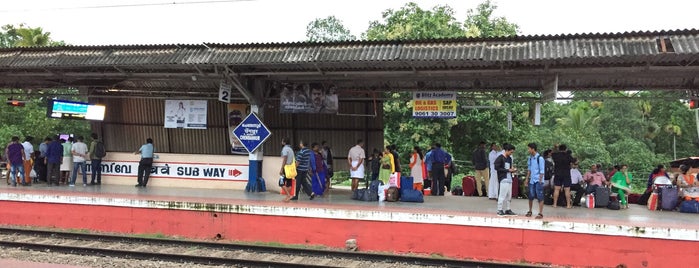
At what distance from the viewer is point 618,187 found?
11953 millimetres

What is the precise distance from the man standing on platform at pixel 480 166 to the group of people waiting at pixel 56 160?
32.4ft

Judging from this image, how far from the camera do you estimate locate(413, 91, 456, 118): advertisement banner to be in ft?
41.1

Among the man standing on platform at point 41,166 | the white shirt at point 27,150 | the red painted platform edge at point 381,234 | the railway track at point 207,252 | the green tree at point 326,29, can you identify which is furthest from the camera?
the green tree at point 326,29

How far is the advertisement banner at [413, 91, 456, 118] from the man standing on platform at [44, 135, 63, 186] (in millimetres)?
9515

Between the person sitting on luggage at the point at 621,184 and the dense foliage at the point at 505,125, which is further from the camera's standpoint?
the dense foliage at the point at 505,125

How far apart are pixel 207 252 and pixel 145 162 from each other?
5492 millimetres

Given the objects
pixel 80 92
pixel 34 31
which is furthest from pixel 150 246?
pixel 34 31

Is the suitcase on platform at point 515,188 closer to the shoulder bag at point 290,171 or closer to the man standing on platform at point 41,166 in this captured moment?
the shoulder bag at point 290,171

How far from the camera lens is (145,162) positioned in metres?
14.7

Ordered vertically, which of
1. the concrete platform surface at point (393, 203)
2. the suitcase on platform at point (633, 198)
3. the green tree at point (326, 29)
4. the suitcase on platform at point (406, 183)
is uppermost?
the green tree at point (326, 29)

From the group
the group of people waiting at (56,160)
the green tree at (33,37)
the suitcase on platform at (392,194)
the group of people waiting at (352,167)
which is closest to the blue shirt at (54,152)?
the group of people waiting at (56,160)

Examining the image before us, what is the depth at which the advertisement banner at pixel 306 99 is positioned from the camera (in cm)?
1351

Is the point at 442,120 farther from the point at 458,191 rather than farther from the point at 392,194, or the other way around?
the point at 392,194

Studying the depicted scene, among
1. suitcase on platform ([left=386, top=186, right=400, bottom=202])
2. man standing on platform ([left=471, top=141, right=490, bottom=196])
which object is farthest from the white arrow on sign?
man standing on platform ([left=471, top=141, right=490, bottom=196])
